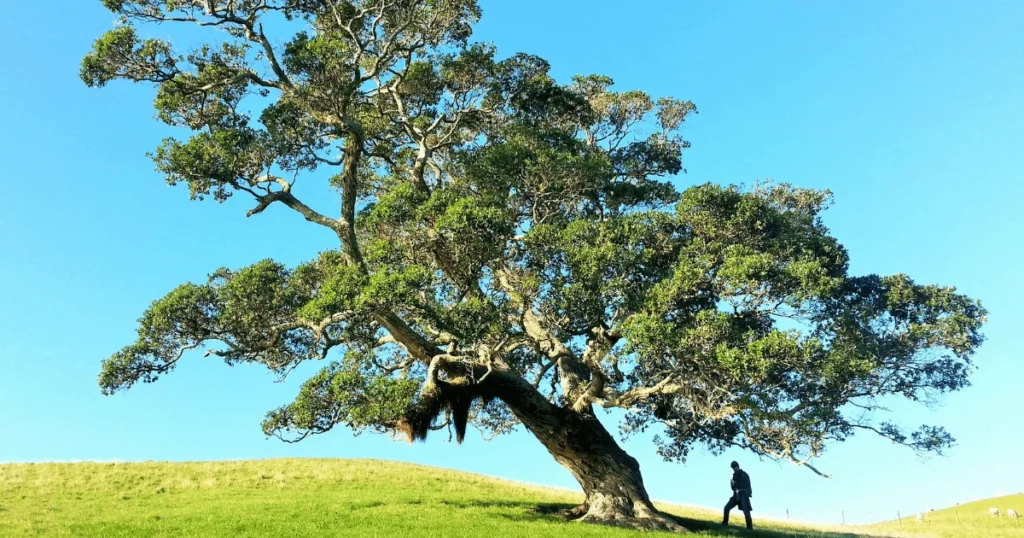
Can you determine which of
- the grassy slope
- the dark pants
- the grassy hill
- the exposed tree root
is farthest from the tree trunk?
the grassy slope

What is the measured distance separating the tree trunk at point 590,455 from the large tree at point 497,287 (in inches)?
2.5

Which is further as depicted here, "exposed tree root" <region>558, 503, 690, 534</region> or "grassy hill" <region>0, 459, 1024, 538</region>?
"exposed tree root" <region>558, 503, 690, 534</region>

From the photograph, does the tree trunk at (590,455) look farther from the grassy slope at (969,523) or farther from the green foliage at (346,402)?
the grassy slope at (969,523)

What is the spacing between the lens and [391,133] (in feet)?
79.5

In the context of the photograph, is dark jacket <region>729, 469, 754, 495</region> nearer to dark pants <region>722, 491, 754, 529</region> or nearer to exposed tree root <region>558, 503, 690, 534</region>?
dark pants <region>722, 491, 754, 529</region>

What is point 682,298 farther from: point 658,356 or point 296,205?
point 296,205

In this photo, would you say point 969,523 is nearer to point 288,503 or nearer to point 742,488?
point 742,488

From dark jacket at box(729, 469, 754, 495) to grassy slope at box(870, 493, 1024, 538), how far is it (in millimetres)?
9038

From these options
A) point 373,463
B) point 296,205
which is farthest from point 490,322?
point 373,463

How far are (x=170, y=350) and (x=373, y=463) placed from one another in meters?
16.3

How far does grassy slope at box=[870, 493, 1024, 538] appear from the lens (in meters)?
27.4

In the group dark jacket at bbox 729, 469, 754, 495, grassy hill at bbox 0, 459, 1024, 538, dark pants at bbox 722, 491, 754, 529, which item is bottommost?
grassy hill at bbox 0, 459, 1024, 538

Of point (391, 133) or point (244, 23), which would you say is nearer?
point (244, 23)

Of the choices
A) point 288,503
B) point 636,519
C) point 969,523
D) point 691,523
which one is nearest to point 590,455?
point 636,519
